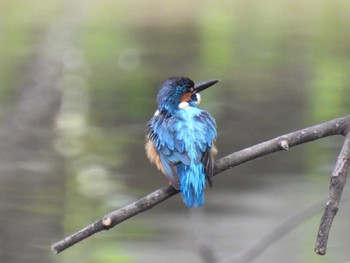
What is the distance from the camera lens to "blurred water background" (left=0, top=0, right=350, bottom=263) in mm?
6215

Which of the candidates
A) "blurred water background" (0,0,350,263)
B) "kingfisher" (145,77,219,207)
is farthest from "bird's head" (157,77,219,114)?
"blurred water background" (0,0,350,263)

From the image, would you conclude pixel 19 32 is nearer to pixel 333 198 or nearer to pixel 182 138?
pixel 182 138

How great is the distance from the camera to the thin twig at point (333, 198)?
102 inches

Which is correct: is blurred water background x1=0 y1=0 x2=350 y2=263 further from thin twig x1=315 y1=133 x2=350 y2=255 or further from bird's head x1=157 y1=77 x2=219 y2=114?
thin twig x1=315 y1=133 x2=350 y2=255

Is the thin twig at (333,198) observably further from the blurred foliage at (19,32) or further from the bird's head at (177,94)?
the blurred foliage at (19,32)

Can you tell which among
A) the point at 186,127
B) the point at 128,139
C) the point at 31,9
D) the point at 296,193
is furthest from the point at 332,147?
the point at 31,9

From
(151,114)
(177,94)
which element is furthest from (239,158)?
(151,114)

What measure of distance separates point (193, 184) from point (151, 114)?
4.68m

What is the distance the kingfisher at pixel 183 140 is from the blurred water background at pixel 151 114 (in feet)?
0.54

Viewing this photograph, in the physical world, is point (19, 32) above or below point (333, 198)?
below

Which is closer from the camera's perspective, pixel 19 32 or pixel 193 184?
pixel 193 184

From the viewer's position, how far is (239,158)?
10.1ft

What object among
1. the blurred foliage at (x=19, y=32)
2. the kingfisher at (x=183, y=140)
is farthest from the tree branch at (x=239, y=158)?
the blurred foliage at (x=19, y=32)

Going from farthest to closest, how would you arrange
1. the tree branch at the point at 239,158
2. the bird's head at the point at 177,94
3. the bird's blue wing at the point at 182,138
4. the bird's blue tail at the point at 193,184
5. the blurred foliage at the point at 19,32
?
the blurred foliage at the point at 19,32 → the bird's head at the point at 177,94 → the bird's blue wing at the point at 182,138 → the bird's blue tail at the point at 193,184 → the tree branch at the point at 239,158
